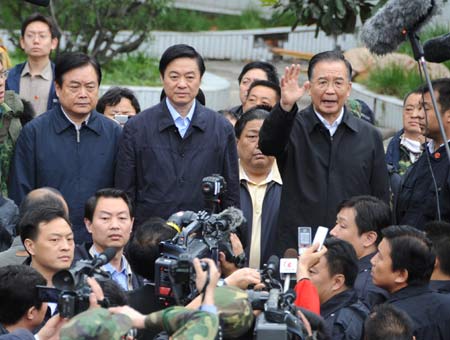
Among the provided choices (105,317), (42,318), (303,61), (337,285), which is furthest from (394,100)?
(105,317)

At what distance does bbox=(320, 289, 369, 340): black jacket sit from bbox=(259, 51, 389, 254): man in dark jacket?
1082 mm

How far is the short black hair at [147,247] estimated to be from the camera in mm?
5781

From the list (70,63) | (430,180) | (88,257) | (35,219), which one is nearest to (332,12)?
(430,180)

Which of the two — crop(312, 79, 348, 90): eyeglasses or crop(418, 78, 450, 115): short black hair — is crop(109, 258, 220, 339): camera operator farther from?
crop(418, 78, 450, 115): short black hair

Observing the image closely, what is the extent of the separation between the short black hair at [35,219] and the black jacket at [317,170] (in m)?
1.51

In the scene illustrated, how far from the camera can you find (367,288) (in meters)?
6.38

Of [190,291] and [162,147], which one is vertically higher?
[162,147]

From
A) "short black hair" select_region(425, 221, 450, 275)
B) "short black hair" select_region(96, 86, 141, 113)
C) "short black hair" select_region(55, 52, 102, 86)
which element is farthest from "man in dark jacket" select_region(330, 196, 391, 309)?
"short black hair" select_region(96, 86, 141, 113)

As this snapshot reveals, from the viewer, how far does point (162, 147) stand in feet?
24.0

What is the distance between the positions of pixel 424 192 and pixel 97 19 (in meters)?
8.15

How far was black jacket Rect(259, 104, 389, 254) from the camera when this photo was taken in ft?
23.1

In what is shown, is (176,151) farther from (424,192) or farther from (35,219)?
(424,192)

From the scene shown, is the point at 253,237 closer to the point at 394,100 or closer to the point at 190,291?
the point at 190,291

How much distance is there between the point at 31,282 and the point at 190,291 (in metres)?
0.91
